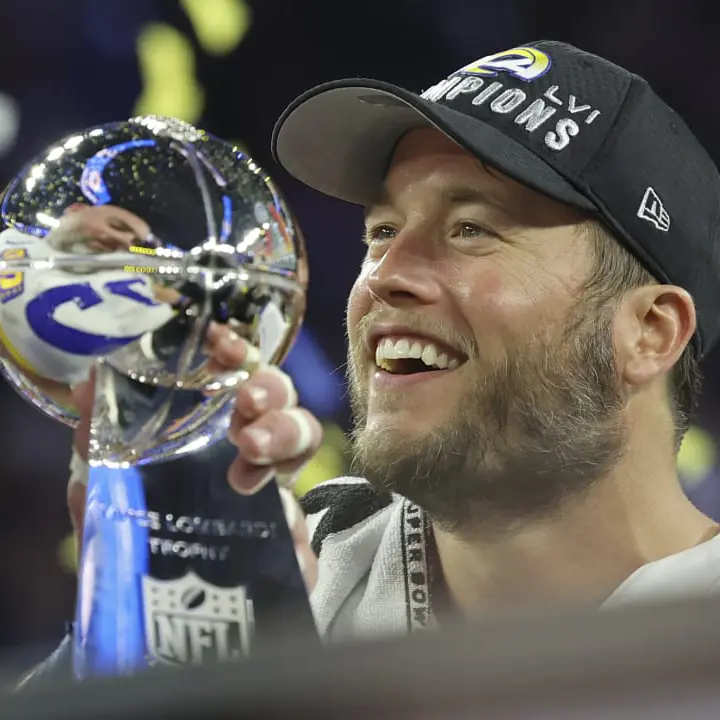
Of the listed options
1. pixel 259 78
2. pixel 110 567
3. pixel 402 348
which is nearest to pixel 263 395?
pixel 110 567

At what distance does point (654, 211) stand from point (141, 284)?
0.50 m

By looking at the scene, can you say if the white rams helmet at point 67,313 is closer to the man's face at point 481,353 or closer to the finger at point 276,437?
the finger at point 276,437

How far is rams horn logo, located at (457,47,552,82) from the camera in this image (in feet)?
3.06

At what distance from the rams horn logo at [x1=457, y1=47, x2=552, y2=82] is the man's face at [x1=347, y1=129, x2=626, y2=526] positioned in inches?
3.8

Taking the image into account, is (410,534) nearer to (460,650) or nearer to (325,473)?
(460,650)

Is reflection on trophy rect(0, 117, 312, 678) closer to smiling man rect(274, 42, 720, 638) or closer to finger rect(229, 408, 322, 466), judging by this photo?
finger rect(229, 408, 322, 466)

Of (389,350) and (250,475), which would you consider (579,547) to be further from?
(250,475)

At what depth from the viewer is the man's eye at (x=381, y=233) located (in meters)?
0.95

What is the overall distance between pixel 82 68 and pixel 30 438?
2.64 ft

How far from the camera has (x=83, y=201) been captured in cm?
62

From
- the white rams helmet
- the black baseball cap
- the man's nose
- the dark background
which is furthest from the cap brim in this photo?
the dark background

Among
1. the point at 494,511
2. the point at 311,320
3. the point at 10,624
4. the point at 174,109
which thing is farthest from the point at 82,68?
the point at 494,511

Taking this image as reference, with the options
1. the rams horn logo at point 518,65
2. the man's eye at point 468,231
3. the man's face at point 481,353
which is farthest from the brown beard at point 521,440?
the rams horn logo at point 518,65

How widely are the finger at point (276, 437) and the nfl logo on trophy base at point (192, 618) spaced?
8cm
